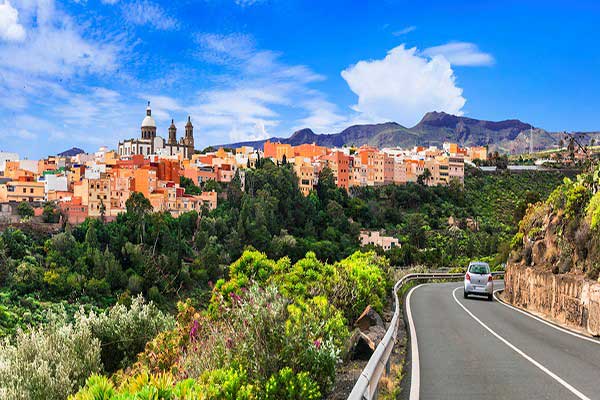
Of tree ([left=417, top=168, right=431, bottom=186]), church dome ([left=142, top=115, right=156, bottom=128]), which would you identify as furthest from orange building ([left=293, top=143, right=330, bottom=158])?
church dome ([left=142, top=115, right=156, bottom=128])

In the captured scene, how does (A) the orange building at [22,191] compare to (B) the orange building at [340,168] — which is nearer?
(A) the orange building at [22,191]

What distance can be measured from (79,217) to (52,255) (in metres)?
14.4

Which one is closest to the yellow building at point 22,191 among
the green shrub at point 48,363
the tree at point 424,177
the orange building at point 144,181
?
the orange building at point 144,181

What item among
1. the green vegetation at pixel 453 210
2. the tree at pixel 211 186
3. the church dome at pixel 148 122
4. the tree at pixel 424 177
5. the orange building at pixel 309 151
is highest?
the church dome at pixel 148 122

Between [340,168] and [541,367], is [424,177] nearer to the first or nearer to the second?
[340,168]

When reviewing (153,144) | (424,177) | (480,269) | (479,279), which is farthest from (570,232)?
(153,144)

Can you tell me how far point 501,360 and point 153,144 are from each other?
407 feet

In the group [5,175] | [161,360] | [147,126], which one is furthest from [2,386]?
[147,126]

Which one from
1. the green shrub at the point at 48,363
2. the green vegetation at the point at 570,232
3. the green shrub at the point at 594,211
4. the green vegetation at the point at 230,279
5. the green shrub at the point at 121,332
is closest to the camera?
the green vegetation at the point at 230,279

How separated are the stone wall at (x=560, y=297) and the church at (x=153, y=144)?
108878 millimetres

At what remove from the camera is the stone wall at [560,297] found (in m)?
11.2

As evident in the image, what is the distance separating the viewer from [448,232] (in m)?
83.2

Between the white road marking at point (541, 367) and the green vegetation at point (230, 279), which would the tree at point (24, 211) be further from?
the white road marking at point (541, 367)

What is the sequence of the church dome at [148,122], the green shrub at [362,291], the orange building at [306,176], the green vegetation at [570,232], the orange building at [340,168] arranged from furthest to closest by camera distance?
1. the church dome at [148,122]
2. the orange building at [340,168]
3. the orange building at [306,176]
4. the green vegetation at [570,232]
5. the green shrub at [362,291]
